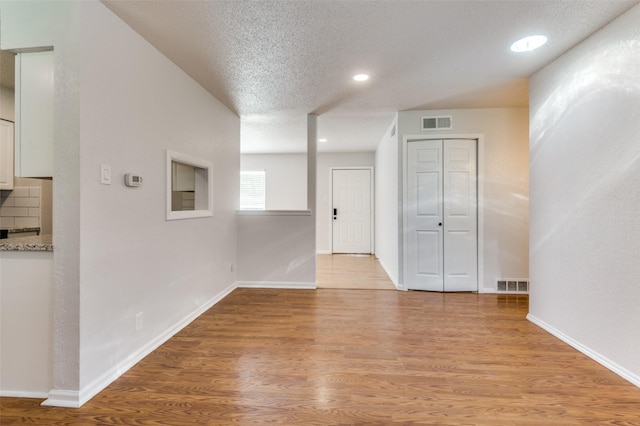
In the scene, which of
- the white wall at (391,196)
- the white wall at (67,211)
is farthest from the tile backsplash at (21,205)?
the white wall at (391,196)

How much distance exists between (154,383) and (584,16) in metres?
3.77

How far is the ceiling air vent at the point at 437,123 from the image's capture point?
3926 millimetres

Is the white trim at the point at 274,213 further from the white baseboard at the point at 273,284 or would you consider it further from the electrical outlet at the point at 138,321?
the electrical outlet at the point at 138,321

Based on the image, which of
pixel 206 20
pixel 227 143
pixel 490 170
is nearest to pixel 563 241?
pixel 490 170

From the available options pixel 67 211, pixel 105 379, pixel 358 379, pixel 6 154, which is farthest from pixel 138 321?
pixel 6 154

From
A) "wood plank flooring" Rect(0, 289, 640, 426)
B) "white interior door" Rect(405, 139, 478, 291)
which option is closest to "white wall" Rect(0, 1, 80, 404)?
"wood plank flooring" Rect(0, 289, 640, 426)

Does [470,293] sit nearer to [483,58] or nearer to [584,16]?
[483,58]

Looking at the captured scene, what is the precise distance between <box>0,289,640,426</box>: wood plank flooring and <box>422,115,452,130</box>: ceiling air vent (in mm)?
2414

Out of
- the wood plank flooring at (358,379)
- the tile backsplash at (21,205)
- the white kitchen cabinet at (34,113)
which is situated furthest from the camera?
the tile backsplash at (21,205)

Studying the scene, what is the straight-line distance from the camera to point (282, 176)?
7219mm

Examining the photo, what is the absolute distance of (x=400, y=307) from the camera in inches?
131

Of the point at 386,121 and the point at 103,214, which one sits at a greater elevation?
the point at 386,121

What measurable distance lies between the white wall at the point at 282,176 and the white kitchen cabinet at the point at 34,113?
17.7 ft

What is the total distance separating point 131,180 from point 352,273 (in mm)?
3784
